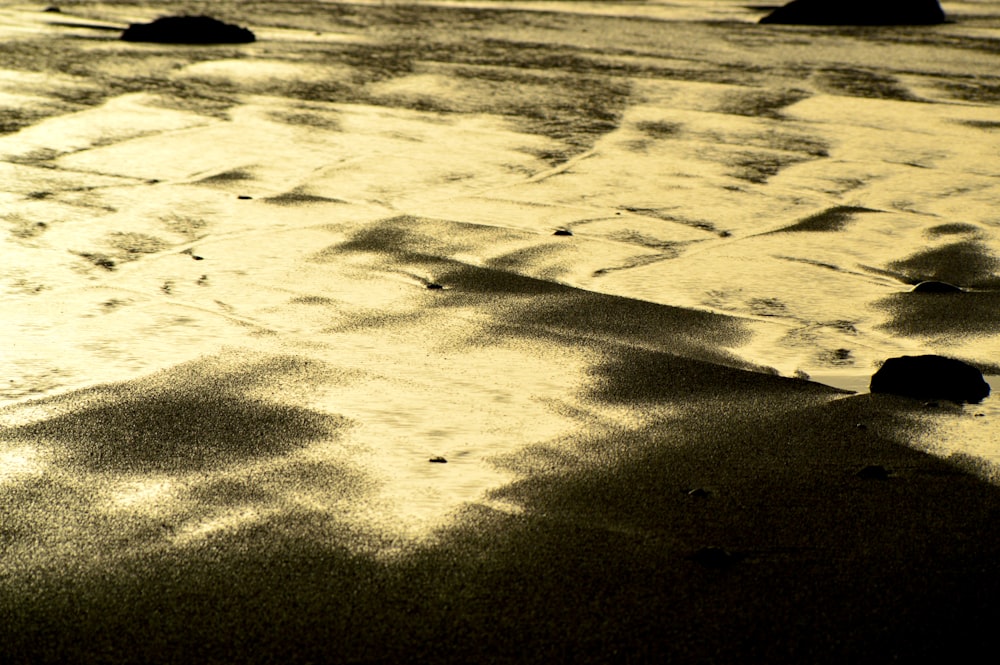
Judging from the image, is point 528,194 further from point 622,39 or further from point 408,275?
point 622,39

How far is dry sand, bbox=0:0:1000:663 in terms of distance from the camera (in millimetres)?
1260

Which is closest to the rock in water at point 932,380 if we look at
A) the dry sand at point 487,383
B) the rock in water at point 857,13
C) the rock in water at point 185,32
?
the dry sand at point 487,383

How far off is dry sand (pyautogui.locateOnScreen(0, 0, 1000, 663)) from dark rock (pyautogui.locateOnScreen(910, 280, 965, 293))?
0.12 feet

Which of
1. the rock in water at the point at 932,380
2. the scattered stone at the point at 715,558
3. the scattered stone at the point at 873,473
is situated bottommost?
the scattered stone at the point at 715,558

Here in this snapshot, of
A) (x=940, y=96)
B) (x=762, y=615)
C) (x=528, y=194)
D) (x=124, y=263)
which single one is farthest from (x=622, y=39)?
(x=762, y=615)

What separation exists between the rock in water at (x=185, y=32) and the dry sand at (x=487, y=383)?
1.37 meters

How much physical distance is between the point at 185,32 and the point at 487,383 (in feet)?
13.5

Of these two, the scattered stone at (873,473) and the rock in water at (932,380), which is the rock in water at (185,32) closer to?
the rock in water at (932,380)

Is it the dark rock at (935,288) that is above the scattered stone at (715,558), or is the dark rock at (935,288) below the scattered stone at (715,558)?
above

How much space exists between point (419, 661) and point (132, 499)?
1.56 feet

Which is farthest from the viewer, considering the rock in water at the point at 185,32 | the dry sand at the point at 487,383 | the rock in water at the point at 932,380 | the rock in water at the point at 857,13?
the rock in water at the point at 857,13

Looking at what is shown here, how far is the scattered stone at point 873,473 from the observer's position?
61.3 inches

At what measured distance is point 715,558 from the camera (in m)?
1.35

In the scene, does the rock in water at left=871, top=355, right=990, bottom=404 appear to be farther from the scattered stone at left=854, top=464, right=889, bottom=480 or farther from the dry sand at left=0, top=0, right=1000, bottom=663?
the scattered stone at left=854, top=464, right=889, bottom=480
